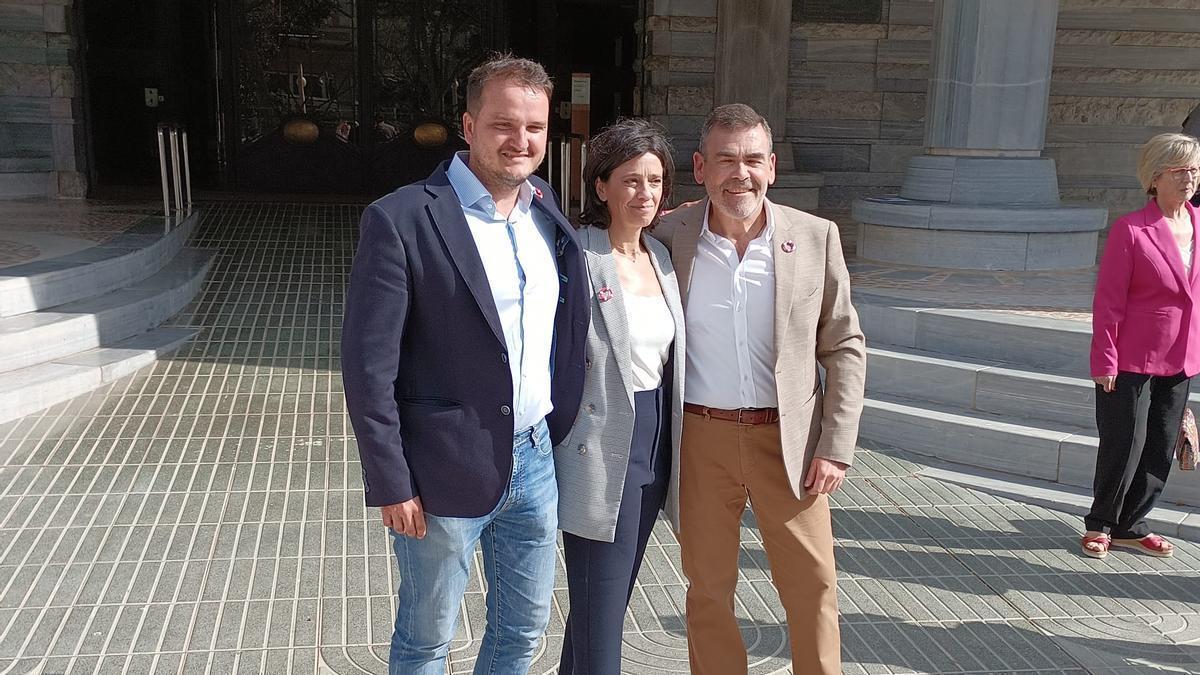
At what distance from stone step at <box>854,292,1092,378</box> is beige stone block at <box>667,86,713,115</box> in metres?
6.80

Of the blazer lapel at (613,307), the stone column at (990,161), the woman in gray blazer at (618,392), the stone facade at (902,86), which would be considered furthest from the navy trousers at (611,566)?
the stone facade at (902,86)

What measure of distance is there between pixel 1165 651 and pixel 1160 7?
12.3 metres

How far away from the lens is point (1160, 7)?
13.8 metres

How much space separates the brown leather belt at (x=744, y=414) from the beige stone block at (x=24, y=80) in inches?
491

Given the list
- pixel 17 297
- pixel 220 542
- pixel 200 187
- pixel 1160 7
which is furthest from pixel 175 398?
pixel 1160 7

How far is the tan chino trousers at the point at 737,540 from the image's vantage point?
312 centimetres

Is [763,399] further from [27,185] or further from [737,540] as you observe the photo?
[27,185]

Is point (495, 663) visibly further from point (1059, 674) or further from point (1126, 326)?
point (1126, 326)

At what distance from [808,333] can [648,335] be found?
50 centimetres

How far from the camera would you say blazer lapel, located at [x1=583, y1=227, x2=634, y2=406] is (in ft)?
9.28

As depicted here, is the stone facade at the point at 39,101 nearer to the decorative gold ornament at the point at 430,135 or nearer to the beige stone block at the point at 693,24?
the decorative gold ornament at the point at 430,135

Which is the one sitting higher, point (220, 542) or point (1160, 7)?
point (1160, 7)

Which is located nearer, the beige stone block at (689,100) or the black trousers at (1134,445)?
the black trousers at (1134,445)

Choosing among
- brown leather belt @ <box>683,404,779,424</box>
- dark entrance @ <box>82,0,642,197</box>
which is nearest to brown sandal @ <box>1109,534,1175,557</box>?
brown leather belt @ <box>683,404,779,424</box>
